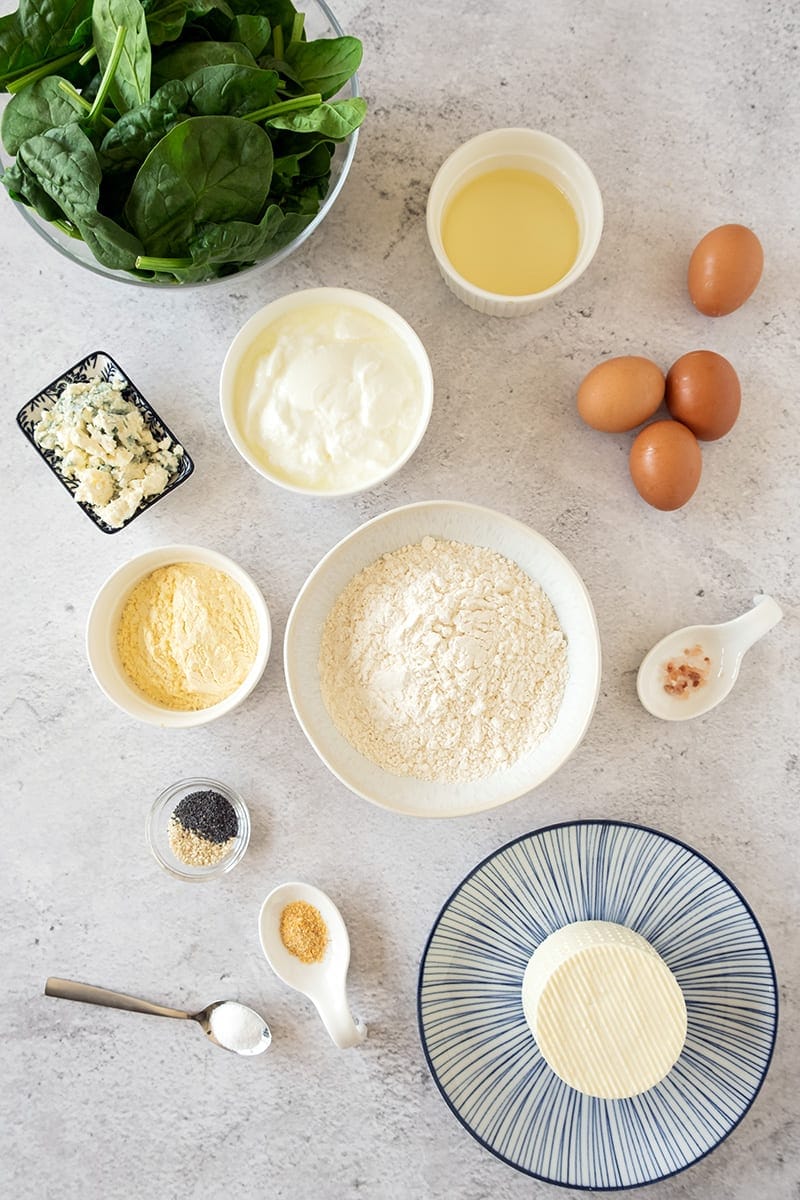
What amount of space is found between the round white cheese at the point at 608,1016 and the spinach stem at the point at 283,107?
1135 millimetres

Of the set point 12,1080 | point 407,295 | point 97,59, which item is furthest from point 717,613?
point 12,1080

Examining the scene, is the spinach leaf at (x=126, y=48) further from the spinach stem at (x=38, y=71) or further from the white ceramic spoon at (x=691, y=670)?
the white ceramic spoon at (x=691, y=670)

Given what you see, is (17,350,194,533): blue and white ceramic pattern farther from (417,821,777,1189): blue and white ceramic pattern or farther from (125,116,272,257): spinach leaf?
(417,821,777,1189): blue and white ceramic pattern

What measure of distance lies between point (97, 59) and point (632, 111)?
779 millimetres

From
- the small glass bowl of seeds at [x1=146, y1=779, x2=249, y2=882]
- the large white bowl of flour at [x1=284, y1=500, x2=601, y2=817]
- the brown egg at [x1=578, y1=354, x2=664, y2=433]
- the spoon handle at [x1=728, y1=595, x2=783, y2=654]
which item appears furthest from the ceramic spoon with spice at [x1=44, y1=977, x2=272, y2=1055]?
the brown egg at [x1=578, y1=354, x2=664, y2=433]

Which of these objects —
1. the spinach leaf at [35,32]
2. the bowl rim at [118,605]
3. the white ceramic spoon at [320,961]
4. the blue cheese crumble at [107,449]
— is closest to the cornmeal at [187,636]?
the bowl rim at [118,605]

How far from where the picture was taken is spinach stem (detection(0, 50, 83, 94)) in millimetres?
1062

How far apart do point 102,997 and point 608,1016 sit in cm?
75

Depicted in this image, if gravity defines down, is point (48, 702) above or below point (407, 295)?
below

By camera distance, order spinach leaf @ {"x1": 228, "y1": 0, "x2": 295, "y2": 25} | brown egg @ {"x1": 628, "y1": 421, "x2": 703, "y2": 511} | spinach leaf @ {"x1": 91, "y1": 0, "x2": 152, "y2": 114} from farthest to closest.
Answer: brown egg @ {"x1": 628, "y1": 421, "x2": 703, "y2": 511}
spinach leaf @ {"x1": 228, "y1": 0, "x2": 295, "y2": 25}
spinach leaf @ {"x1": 91, "y1": 0, "x2": 152, "y2": 114}

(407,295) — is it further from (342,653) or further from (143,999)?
(143,999)

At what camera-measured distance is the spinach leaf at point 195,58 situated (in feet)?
3.46

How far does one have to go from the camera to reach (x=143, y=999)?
1342mm

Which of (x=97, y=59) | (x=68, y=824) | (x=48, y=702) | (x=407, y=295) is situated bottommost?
(x=68, y=824)
